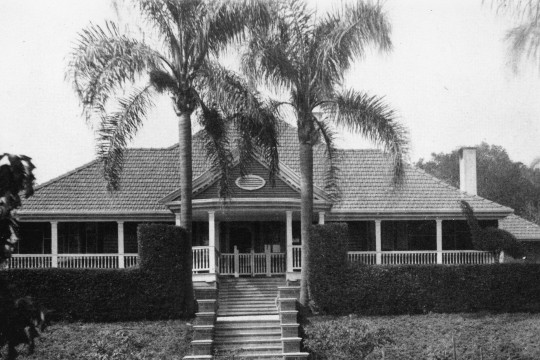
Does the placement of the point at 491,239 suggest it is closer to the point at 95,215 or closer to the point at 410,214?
the point at 410,214

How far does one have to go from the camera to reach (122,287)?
69.5ft

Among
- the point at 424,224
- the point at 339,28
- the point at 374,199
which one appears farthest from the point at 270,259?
the point at 339,28

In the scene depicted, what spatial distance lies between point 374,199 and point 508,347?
11.3 meters

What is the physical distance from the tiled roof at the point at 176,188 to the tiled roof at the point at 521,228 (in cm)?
459

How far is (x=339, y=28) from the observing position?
69.9ft

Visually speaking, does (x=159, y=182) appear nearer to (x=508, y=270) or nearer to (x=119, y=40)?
(x=119, y=40)

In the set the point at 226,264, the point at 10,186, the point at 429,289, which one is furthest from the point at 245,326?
the point at 10,186

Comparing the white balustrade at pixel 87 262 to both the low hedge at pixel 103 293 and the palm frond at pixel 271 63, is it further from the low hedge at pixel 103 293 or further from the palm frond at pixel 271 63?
the palm frond at pixel 271 63

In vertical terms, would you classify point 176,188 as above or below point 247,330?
above

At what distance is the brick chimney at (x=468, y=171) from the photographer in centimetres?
3156

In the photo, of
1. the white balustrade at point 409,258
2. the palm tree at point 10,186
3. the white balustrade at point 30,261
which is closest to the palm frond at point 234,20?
the white balustrade at point 30,261

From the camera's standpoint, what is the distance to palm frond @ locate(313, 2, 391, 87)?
21.0 meters

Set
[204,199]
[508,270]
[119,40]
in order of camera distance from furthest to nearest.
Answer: [204,199] → [508,270] → [119,40]

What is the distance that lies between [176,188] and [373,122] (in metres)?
9.48
